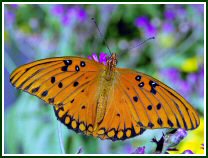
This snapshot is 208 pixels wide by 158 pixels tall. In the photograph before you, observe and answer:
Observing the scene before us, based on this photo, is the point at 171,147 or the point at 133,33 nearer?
the point at 171,147

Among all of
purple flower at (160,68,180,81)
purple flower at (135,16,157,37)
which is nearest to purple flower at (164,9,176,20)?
purple flower at (135,16,157,37)

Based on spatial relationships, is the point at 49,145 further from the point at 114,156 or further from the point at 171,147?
the point at 171,147

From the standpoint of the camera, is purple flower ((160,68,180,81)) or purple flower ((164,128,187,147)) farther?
purple flower ((160,68,180,81))

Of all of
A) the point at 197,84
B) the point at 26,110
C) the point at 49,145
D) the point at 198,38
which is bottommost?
the point at 49,145

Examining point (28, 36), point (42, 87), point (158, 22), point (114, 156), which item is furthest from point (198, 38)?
point (42, 87)

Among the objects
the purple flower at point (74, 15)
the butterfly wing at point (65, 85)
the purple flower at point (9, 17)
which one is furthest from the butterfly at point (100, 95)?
the purple flower at point (9, 17)

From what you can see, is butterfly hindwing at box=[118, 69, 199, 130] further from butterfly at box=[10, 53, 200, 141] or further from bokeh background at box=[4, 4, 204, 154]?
bokeh background at box=[4, 4, 204, 154]

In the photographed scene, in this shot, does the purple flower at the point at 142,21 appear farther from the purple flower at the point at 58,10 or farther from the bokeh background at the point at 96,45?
the purple flower at the point at 58,10
